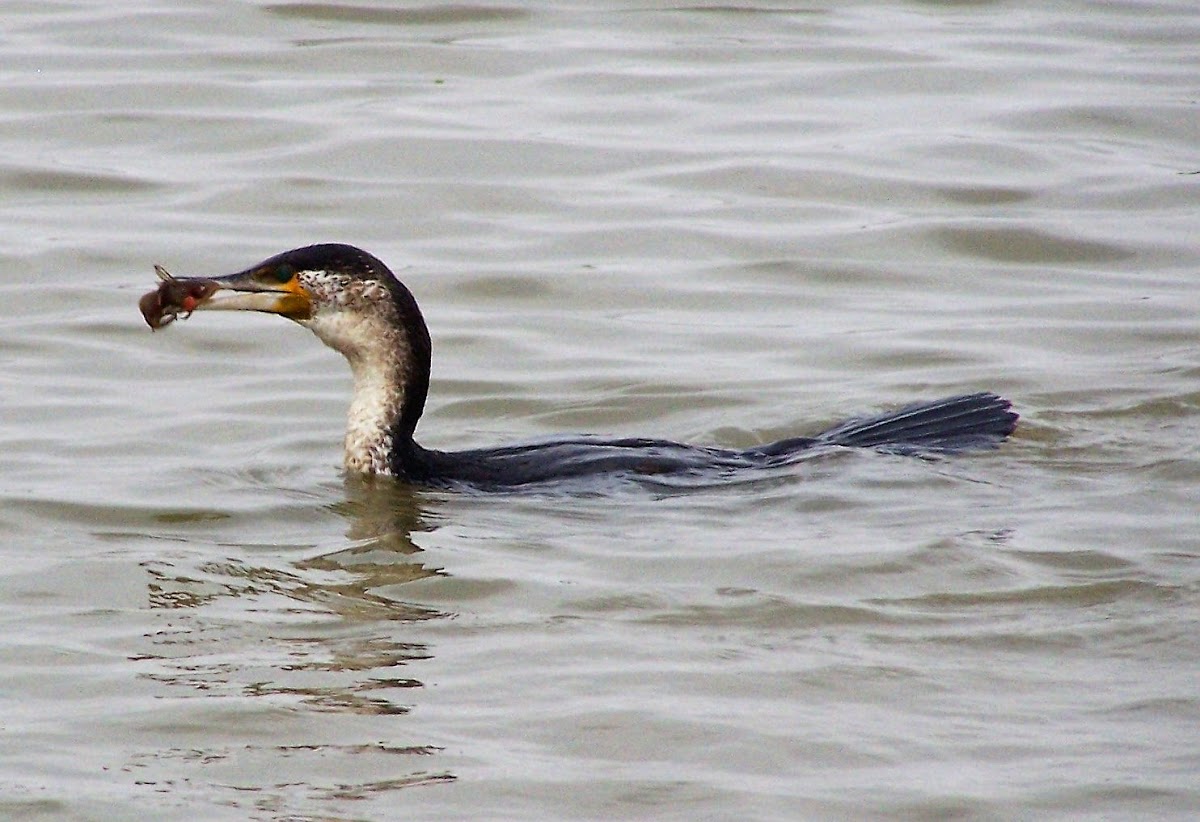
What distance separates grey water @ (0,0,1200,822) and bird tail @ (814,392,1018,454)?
0.11 meters

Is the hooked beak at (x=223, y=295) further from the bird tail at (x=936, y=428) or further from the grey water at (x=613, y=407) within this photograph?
the bird tail at (x=936, y=428)

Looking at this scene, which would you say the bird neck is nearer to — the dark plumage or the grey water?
the dark plumage

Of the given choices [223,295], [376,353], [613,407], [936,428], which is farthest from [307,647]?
[613,407]

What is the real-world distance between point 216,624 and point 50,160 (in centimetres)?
677

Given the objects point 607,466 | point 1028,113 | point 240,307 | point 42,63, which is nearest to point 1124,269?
point 1028,113

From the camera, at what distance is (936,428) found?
8016 millimetres

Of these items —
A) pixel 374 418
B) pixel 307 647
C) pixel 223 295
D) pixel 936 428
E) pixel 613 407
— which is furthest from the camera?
pixel 613 407

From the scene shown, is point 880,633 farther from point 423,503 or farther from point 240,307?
point 240,307

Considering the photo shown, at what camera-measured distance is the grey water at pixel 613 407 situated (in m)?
5.14

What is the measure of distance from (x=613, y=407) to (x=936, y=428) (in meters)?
1.43

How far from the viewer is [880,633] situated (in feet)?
19.5

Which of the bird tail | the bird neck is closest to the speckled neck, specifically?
the bird neck

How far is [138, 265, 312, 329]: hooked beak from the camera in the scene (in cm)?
745

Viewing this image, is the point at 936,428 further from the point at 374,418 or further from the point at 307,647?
the point at 307,647
